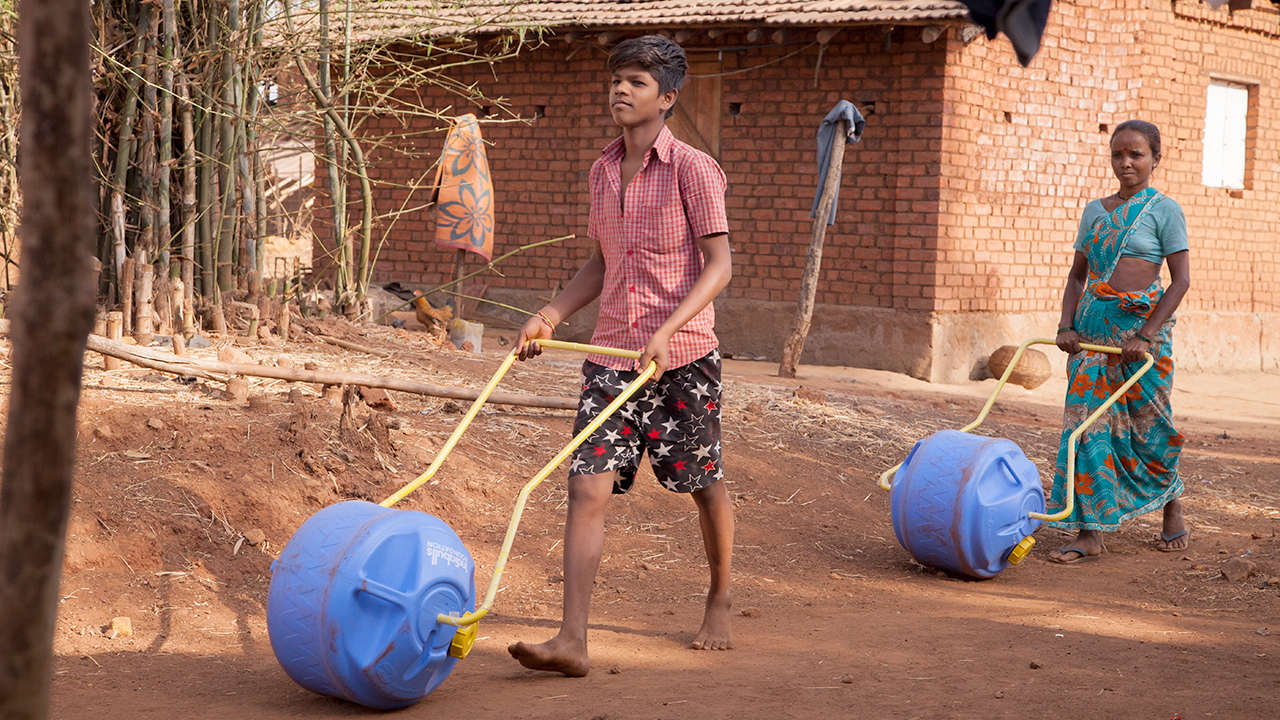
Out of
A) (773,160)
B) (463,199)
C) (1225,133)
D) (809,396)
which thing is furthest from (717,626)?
(1225,133)

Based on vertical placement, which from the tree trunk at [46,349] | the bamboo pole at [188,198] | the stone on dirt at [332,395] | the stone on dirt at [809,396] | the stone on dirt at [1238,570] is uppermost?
the bamboo pole at [188,198]

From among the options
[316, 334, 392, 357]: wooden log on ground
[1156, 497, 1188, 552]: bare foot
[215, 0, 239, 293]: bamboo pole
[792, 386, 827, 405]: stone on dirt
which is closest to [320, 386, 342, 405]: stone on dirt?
[316, 334, 392, 357]: wooden log on ground

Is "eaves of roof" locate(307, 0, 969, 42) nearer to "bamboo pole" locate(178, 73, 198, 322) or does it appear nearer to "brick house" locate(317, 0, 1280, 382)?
"brick house" locate(317, 0, 1280, 382)

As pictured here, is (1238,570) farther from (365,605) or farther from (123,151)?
(123,151)

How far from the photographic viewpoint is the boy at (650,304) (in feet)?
11.0

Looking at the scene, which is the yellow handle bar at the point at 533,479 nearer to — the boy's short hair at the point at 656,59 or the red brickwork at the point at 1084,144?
the boy's short hair at the point at 656,59

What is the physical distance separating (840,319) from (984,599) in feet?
21.1

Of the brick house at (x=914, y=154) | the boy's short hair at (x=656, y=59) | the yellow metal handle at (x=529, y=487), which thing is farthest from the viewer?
the brick house at (x=914, y=154)

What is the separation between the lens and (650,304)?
3.45 m

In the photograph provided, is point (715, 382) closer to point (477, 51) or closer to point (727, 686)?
point (727, 686)

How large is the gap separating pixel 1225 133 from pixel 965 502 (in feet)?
34.5

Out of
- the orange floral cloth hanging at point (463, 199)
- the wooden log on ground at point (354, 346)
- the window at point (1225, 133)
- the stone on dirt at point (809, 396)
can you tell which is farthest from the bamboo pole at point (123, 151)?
the window at point (1225, 133)

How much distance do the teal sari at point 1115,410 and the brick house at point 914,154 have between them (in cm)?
501

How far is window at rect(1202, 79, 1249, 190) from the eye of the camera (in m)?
12.8
